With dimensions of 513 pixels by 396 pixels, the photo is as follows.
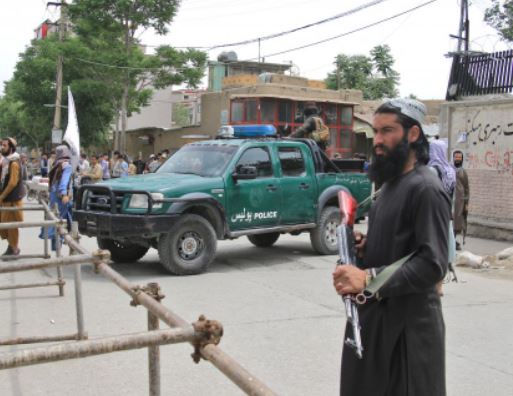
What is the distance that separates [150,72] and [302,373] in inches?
1015

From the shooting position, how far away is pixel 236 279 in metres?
8.78

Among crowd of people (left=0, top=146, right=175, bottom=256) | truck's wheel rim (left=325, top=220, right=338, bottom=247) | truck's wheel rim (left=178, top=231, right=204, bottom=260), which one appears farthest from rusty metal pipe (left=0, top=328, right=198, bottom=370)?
truck's wheel rim (left=325, top=220, right=338, bottom=247)

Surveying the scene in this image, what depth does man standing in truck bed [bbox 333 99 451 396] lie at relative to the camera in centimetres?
252

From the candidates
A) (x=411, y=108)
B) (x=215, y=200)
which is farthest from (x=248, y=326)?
(x=411, y=108)

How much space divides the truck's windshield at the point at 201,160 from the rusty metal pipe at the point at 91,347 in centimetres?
727

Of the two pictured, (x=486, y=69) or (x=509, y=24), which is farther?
(x=509, y=24)

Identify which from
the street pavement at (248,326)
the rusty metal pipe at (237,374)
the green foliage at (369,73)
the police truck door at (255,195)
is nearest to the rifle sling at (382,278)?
the rusty metal pipe at (237,374)

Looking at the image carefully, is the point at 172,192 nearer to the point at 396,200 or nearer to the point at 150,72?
the point at 396,200

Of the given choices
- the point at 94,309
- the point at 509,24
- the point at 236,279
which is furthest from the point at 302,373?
the point at 509,24

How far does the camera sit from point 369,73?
5069 cm

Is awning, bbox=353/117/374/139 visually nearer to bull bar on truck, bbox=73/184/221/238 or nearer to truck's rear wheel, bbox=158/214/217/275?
truck's rear wheel, bbox=158/214/217/275

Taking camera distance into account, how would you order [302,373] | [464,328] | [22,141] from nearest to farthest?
[302,373], [464,328], [22,141]

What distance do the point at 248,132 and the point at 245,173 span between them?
4.62 feet

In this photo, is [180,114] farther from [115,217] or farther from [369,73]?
[115,217]
